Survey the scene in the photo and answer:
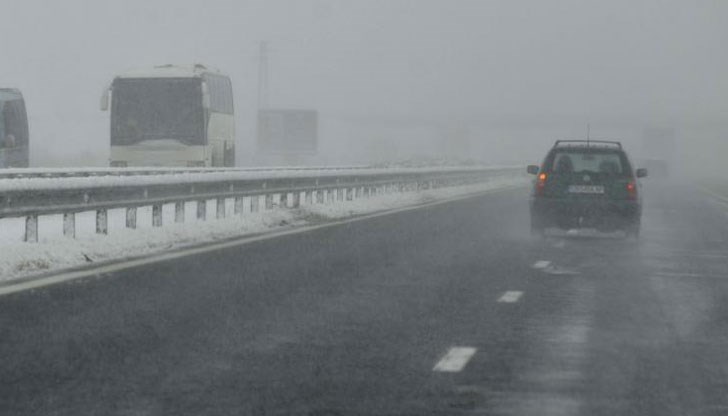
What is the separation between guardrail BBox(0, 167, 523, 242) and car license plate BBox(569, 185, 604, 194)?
5.53 metres

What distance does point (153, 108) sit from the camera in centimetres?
4225

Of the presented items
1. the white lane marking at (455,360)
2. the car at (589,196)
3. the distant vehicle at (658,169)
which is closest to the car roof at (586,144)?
the car at (589,196)

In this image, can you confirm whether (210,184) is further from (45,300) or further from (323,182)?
(45,300)

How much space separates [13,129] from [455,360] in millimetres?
30442

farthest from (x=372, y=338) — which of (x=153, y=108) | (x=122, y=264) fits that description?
(x=153, y=108)

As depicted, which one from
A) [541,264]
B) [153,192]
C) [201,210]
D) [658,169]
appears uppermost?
[153,192]

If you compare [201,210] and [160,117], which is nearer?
[201,210]

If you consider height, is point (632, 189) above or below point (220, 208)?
above

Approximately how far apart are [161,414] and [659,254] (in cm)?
1429

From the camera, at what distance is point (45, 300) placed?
12.6 m

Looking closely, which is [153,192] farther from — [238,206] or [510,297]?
[510,297]

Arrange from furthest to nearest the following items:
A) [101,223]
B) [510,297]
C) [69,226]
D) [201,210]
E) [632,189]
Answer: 1. [632,189]
2. [201,210]
3. [101,223]
4. [69,226]
5. [510,297]

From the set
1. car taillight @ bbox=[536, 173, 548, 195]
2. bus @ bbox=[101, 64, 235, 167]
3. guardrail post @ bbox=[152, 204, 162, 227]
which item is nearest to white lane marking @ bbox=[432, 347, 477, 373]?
guardrail post @ bbox=[152, 204, 162, 227]

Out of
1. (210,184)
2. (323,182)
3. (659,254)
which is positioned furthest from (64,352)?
(323,182)
